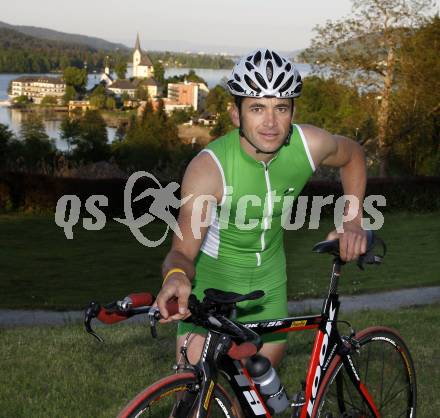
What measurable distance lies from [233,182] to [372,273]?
1391cm

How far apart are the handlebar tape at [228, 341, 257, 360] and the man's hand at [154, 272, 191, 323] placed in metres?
0.25

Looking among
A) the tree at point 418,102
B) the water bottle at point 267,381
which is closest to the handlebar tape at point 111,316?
the water bottle at point 267,381

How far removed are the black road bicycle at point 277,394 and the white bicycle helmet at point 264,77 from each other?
738mm

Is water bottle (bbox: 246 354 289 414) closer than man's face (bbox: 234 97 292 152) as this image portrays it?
Yes

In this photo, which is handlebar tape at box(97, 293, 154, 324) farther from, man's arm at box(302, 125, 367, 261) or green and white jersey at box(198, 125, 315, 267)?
man's arm at box(302, 125, 367, 261)

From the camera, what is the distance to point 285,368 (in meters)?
7.56

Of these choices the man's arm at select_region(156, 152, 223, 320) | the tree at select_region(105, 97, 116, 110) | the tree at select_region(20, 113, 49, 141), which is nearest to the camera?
the man's arm at select_region(156, 152, 223, 320)

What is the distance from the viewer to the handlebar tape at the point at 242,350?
121 inches

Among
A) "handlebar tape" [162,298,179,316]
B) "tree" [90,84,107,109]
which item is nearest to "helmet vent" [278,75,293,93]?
"handlebar tape" [162,298,179,316]

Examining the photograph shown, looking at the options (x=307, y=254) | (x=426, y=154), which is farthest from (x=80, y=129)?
(x=307, y=254)

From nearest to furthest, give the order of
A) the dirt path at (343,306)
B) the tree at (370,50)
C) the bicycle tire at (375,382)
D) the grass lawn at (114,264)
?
the bicycle tire at (375,382) < the dirt path at (343,306) < the grass lawn at (114,264) < the tree at (370,50)

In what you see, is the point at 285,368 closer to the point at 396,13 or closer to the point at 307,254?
the point at 307,254

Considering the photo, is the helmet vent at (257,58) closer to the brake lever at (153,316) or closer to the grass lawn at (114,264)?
the brake lever at (153,316)

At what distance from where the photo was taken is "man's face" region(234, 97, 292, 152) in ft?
12.5
